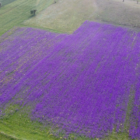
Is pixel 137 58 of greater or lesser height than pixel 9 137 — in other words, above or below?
above

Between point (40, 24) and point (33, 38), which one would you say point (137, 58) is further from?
point (40, 24)

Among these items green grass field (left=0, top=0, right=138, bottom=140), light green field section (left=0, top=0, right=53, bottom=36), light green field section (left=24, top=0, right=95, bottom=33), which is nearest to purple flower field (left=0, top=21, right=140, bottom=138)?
green grass field (left=0, top=0, right=138, bottom=140)

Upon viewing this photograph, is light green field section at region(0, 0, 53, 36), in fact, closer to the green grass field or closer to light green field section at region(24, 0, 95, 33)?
the green grass field

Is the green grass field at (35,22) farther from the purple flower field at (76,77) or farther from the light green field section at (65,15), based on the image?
the purple flower field at (76,77)

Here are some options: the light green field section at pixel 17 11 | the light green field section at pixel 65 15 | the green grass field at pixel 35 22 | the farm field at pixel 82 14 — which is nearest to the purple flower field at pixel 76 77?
the green grass field at pixel 35 22

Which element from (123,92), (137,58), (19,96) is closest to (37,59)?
(19,96)

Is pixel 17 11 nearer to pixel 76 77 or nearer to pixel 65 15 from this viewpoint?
pixel 65 15
